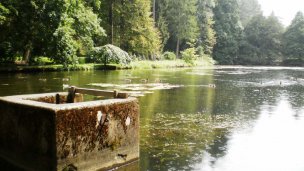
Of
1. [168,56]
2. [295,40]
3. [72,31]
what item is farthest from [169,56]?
[295,40]

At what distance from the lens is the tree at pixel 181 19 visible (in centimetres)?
7281

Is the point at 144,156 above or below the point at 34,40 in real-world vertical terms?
below

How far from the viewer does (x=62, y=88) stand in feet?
77.7

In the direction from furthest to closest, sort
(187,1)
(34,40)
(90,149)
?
1. (187,1)
2. (34,40)
3. (90,149)

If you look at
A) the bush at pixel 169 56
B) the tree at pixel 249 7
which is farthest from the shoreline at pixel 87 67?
the tree at pixel 249 7

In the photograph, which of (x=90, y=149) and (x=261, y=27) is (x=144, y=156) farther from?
(x=261, y=27)

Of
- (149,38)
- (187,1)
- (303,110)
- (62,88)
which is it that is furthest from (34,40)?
(187,1)

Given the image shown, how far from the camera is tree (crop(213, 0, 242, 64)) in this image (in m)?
89.1

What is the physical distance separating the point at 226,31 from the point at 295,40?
16159 mm

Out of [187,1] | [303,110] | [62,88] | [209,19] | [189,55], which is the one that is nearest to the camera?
[303,110]

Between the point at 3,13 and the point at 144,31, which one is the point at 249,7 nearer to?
the point at 144,31

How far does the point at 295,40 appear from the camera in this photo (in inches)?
3465

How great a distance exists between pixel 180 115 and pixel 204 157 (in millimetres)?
5815

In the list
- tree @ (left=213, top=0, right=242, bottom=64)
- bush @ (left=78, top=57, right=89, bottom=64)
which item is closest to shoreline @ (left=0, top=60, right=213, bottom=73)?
bush @ (left=78, top=57, right=89, bottom=64)
